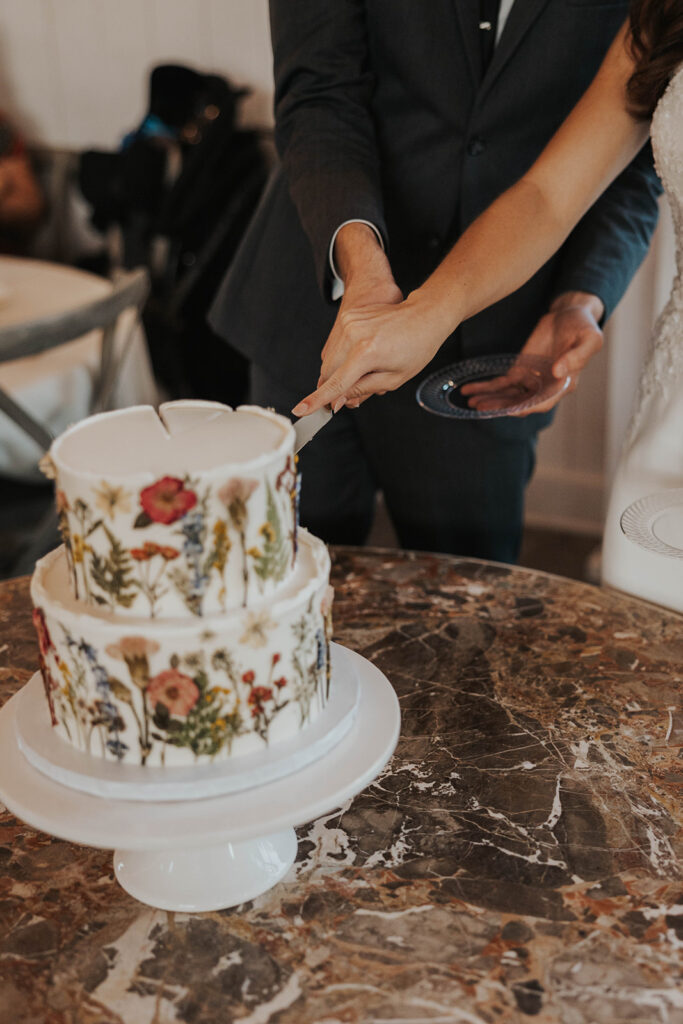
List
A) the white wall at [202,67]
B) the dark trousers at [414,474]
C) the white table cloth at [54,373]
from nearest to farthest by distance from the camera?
the dark trousers at [414,474] → the white table cloth at [54,373] → the white wall at [202,67]

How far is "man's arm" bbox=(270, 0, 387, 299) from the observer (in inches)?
58.9

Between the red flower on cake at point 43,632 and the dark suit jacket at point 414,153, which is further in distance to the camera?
the dark suit jacket at point 414,153

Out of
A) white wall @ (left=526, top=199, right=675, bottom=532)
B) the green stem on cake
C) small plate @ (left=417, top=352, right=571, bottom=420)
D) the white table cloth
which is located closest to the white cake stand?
the green stem on cake

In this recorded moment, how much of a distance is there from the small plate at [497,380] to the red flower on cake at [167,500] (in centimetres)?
66

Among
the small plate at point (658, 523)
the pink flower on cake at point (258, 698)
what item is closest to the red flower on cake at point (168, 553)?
the pink flower on cake at point (258, 698)

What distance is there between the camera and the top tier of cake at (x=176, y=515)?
2.67ft

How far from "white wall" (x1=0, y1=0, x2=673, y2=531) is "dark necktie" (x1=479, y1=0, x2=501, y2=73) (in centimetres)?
146

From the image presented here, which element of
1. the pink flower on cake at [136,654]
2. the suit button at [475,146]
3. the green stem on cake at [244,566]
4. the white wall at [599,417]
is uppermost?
the suit button at [475,146]

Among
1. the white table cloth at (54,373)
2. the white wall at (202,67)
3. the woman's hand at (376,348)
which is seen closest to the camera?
the woman's hand at (376,348)

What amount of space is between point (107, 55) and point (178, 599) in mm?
3529

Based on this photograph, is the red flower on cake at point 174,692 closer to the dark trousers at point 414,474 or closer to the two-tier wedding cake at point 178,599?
the two-tier wedding cake at point 178,599

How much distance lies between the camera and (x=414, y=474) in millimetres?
1804

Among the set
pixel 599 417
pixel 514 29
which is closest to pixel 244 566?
pixel 514 29

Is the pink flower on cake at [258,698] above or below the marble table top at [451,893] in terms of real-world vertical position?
above
